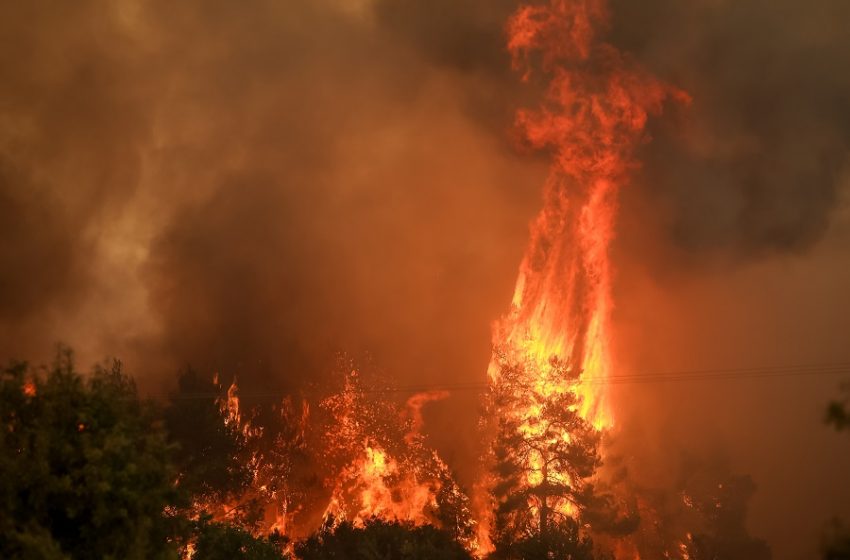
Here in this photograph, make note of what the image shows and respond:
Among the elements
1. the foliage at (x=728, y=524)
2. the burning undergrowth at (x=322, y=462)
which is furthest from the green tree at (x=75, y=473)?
the foliage at (x=728, y=524)

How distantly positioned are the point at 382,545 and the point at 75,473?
23.1 m

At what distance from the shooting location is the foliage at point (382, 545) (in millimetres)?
35531

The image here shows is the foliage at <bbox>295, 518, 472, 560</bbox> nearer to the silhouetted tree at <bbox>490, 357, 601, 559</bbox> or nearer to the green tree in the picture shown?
the silhouetted tree at <bbox>490, 357, 601, 559</bbox>

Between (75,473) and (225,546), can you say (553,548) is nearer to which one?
(225,546)

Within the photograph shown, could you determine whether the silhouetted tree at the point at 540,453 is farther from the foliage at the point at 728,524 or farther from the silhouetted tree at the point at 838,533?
the silhouetted tree at the point at 838,533

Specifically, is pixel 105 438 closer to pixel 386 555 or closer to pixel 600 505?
pixel 386 555

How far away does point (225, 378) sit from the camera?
71.9 meters

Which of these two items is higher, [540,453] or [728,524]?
[540,453]

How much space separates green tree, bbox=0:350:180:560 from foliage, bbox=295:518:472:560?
17.2 m

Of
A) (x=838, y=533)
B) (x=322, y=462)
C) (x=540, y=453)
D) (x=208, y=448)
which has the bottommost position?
(x=838, y=533)

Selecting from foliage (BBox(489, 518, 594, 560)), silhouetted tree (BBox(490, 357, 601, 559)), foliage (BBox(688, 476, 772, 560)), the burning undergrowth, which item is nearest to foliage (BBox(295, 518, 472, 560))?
foliage (BBox(489, 518, 594, 560))

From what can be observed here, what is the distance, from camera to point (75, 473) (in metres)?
17.8

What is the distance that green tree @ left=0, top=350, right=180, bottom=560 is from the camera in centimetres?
1723

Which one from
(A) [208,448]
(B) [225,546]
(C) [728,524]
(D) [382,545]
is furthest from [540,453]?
(B) [225,546]
